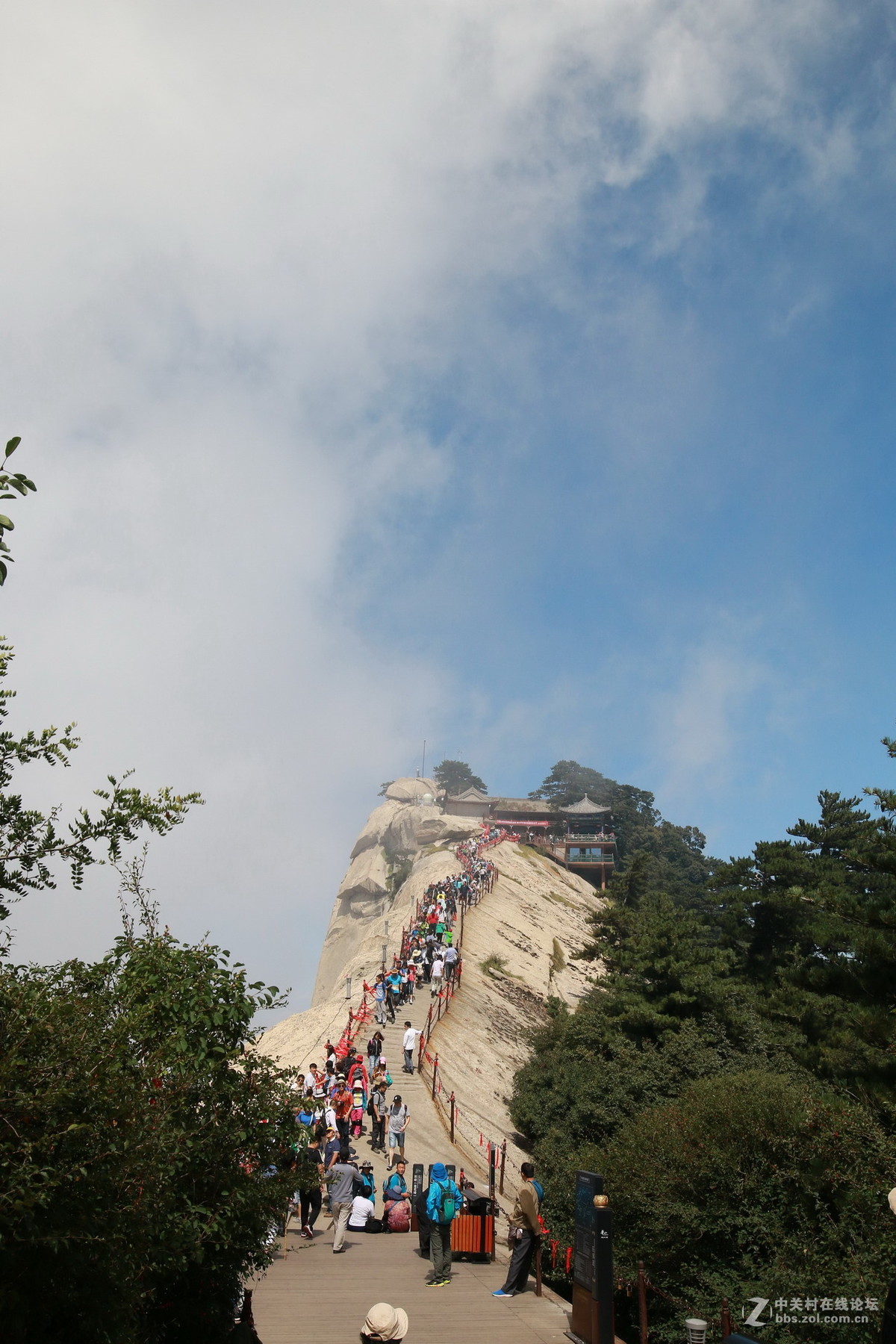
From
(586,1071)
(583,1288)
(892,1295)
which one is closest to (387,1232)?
(583,1288)

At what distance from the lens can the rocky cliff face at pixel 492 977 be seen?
26.0m

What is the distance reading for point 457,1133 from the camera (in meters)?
20.5

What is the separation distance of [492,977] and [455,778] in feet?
320

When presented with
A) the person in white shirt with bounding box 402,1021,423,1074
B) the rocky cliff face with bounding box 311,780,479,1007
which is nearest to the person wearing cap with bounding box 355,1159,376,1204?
the person in white shirt with bounding box 402,1021,423,1074

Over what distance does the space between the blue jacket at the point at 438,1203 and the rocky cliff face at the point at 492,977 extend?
9.87m

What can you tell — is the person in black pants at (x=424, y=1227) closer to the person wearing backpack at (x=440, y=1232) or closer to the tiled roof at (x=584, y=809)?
the person wearing backpack at (x=440, y=1232)

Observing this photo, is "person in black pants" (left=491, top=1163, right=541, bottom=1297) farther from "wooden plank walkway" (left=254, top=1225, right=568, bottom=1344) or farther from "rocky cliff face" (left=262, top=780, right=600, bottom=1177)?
"rocky cliff face" (left=262, top=780, right=600, bottom=1177)

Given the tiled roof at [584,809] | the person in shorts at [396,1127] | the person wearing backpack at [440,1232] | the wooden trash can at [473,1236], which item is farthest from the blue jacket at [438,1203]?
the tiled roof at [584,809]

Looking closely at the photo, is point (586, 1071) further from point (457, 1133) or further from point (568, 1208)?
point (568, 1208)

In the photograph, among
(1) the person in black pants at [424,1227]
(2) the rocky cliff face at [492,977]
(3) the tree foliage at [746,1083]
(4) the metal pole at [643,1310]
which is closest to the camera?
(4) the metal pole at [643,1310]

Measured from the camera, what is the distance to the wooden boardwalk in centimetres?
888

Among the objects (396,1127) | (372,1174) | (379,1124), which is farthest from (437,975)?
(372,1174)

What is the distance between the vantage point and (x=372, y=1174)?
15.6m

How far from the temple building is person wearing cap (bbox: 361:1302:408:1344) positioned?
6859 cm
